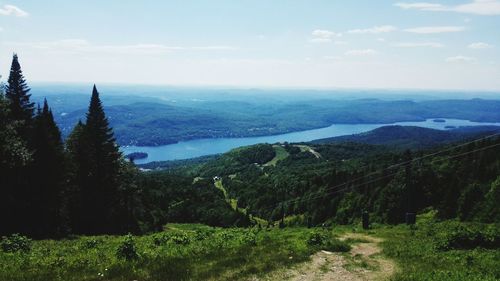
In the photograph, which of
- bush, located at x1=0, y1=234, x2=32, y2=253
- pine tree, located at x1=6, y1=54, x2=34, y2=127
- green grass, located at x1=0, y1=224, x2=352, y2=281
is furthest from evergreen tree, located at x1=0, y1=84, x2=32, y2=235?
green grass, located at x1=0, y1=224, x2=352, y2=281

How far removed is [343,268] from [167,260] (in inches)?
293

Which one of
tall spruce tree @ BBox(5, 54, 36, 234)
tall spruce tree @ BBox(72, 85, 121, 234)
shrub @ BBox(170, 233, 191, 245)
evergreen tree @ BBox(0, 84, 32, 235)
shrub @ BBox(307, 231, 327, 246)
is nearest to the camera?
shrub @ BBox(307, 231, 327, 246)

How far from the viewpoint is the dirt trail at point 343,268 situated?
16.1m

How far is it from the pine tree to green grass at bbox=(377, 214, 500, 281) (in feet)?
155

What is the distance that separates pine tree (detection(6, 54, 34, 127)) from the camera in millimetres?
52500

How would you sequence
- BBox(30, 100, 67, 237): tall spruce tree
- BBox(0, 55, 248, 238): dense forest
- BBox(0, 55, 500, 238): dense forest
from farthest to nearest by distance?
BBox(30, 100, 67, 237): tall spruce tree → BBox(0, 55, 500, 238): dense forest → BBox(0, 55, 248, 238): dense forest

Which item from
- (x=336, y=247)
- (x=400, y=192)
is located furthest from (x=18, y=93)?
(x=400, y=192)

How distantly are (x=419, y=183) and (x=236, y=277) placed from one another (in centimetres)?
6725

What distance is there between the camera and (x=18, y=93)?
178 feet

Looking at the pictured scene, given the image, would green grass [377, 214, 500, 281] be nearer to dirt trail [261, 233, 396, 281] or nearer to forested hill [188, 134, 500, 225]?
dirt trail [261, 233, 396, 281]

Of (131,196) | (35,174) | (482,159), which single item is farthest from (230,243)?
(482,159)

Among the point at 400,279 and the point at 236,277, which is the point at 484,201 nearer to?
the point at 400,279

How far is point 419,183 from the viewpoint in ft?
246

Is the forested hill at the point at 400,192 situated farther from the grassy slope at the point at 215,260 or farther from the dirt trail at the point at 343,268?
the dirt trail at the point at 343,268
